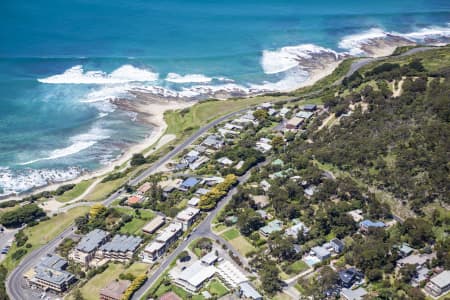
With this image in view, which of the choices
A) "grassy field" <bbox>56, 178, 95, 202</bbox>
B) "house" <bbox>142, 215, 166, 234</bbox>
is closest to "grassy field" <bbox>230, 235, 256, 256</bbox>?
"house" <bbox>142, 215, 166, 234</bbox>

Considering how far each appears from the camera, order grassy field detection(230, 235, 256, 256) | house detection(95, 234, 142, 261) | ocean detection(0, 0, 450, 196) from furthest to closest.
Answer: ocean detection(0, 0, 450, 196), house detection(95, 234, 142, 261), grassy field detection(230, 235, 256, 256)

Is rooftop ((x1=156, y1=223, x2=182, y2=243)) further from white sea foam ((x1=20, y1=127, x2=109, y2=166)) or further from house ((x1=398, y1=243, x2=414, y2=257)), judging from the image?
white sea foam ((x1=20, y1=127, x2=109, y2=166))

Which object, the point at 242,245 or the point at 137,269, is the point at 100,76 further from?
the point at 242,245

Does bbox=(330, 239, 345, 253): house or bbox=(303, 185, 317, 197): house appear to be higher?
bbox=(303, 185, 317, 197): house

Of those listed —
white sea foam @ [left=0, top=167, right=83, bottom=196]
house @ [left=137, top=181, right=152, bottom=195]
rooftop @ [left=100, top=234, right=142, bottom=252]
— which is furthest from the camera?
white sea foam @ [left=0, top=167, right=83, bottom=196]

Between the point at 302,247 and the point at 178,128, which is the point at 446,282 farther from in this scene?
the point at 178,128

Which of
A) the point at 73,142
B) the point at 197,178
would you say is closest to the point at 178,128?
the point at 73,142
